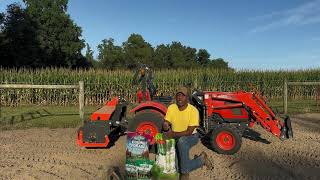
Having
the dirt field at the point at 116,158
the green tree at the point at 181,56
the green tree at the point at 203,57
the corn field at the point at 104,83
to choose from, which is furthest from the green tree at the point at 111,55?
the dirt field at the point at 116,158

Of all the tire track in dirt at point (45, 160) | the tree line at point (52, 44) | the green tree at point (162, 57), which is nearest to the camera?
the tire track in dirt at point (45, 160)

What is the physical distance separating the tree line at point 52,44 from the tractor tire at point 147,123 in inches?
1034

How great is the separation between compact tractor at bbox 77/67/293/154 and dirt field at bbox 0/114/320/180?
12.1 inches

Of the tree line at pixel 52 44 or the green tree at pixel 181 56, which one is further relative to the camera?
the green tree at pixel 181 56

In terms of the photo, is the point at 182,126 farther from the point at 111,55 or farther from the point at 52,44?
the point at 111,55

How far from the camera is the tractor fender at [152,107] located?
9.79m

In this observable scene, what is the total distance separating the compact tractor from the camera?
9.36 metres

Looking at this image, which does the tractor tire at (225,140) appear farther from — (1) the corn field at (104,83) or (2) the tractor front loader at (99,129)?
(1) the corn field at (104,83)

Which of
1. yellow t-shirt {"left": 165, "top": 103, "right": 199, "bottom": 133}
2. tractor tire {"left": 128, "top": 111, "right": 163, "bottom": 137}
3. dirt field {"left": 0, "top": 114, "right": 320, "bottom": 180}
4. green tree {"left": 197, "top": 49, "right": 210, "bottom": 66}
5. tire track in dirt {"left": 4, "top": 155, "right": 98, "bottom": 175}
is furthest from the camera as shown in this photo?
green tree {"left": 197, "top": 49, "right": 210, "bottom": 66}

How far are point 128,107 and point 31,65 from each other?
121 ft

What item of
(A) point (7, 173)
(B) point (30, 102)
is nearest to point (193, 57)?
(B) point (30, 102)

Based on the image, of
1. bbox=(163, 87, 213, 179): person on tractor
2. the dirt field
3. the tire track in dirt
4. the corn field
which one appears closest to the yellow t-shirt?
bbox=(163, 87, 213, 179): person on tractor

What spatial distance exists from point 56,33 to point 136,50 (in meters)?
18.8

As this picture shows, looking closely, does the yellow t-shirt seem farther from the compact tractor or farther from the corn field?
the corn field
